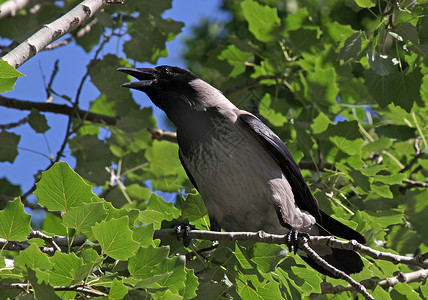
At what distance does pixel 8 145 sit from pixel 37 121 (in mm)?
310

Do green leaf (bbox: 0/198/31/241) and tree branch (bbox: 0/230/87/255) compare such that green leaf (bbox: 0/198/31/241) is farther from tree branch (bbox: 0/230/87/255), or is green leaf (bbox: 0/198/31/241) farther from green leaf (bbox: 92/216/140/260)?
green leaf (bbox: 92/216/140/260)

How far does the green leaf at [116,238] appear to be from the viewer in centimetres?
239

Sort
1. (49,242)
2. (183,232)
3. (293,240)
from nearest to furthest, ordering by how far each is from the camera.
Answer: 1. (49,242)
2. (183,232)
3. (293,240)

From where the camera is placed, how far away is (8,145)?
4.55 metres

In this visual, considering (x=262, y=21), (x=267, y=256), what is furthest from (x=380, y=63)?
(x=262, y=21)

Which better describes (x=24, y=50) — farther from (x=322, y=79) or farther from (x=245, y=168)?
(x=322, y=79)

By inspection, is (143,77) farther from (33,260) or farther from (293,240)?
(33,260)

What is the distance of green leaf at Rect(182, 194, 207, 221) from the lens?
3203 millimetres

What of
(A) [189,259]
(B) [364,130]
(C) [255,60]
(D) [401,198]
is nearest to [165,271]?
(A) [189,259]

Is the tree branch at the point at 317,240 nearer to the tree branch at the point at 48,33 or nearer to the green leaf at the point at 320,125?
the tree branch at the point at 48,33

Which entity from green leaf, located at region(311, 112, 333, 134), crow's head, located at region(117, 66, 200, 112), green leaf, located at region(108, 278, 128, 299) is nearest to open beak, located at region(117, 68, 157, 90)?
crow's head, located at region(117, 66, 200, 112)

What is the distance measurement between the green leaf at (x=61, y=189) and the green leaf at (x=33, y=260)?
0.41 meters

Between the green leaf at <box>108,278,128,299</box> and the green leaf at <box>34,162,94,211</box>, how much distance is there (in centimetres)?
53

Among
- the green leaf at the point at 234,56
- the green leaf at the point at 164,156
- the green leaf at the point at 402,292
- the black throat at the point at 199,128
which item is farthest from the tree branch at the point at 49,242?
the green leaf at the point at 234,56
